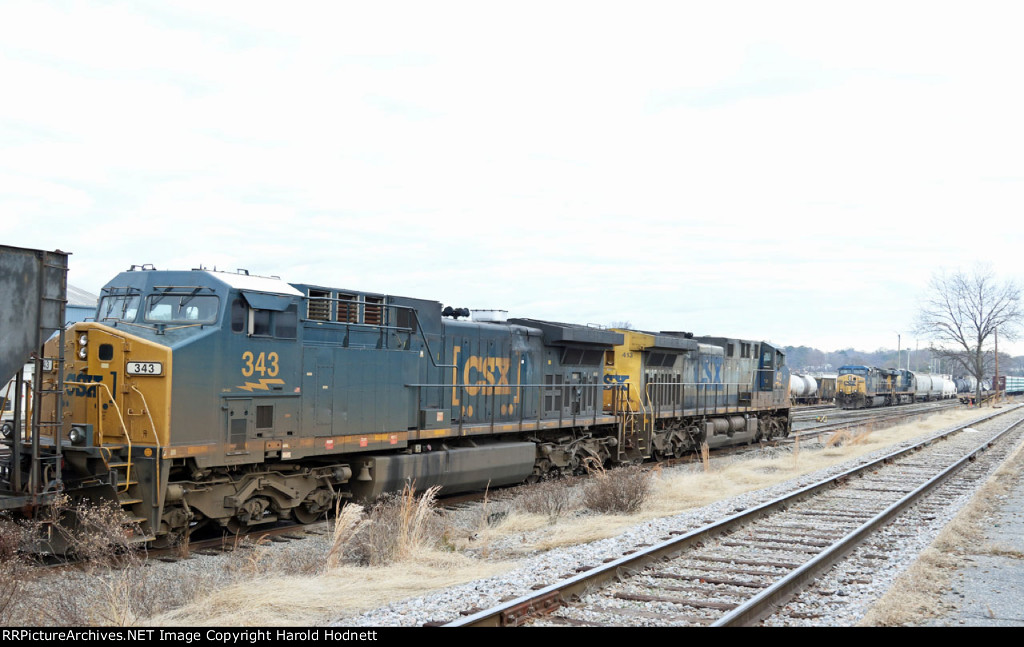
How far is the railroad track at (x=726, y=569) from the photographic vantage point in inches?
261

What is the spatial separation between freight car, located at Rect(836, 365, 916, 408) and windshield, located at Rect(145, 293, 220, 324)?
172ft

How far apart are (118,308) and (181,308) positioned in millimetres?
946

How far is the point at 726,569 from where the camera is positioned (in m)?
8.36

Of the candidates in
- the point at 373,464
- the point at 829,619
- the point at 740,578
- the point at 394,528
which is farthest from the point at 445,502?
the point at 829,619

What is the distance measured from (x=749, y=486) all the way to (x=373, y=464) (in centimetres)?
713

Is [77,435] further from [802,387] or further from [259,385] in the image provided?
[802,387]

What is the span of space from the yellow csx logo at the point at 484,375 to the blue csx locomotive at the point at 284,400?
36mm

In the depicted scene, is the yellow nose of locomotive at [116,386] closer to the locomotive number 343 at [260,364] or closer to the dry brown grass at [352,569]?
the locomotive number 343 at [260,364]

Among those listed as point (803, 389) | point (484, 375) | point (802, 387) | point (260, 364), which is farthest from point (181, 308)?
point (803, 389)

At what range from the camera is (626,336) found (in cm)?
2045

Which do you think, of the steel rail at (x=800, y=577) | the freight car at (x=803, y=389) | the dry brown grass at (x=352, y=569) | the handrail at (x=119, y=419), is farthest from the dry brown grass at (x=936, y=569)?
the freight car at (x=803, y=389)

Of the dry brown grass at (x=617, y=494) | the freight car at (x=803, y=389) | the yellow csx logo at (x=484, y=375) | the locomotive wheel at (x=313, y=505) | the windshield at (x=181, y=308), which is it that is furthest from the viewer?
the freight car at (x=803, y=389)

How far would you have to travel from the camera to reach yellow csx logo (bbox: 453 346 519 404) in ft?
49.0
